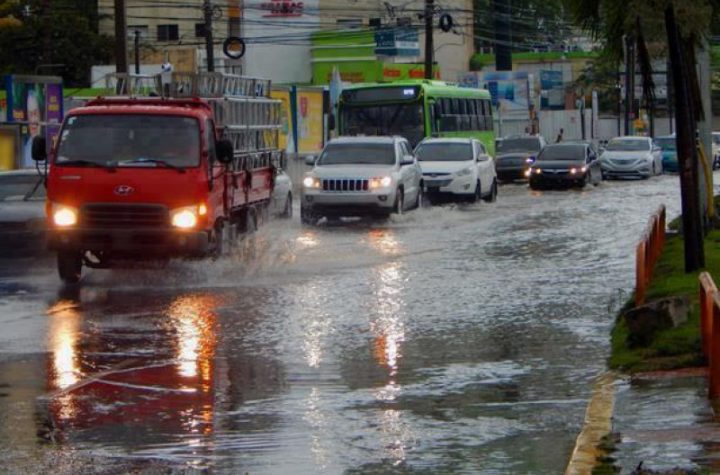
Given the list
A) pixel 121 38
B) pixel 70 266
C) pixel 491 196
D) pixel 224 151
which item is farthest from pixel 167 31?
pixel 70 266

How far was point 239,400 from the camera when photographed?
36.3 ft

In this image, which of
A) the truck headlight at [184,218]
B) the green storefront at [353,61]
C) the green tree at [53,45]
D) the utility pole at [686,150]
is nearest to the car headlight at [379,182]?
the truck headlight at [184,218]

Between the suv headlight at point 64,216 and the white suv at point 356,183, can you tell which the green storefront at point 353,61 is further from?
the suv headlight at point 64,216

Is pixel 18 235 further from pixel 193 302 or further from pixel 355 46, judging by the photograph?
pixel 355 46

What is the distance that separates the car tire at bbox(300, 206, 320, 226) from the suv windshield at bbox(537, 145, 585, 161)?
17340mm

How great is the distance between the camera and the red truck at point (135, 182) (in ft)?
59.7

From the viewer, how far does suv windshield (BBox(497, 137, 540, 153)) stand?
53.9 metres

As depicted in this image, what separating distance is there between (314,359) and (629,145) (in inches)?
1599

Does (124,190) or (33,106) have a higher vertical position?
(33,106)

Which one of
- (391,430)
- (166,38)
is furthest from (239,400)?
(166,38)

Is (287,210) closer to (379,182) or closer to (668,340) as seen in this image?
(379,182)

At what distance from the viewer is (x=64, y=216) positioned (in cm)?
1833

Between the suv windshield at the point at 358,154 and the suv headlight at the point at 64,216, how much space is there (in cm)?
1239

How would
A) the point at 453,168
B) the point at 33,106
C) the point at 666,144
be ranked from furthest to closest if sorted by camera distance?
the point at 666,144, the point at 33,106, the point at 453,168
